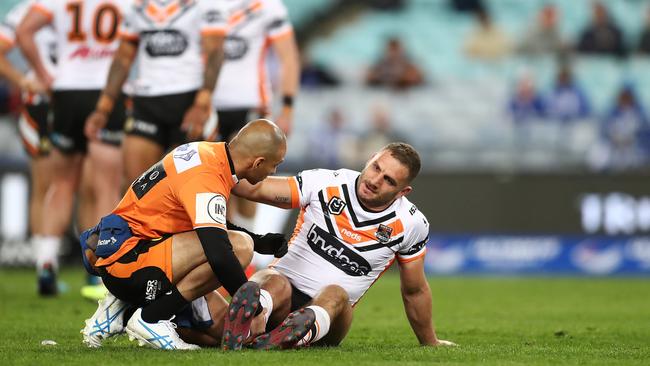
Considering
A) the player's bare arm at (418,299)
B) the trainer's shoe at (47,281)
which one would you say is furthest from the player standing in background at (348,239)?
the trainer's shoe at (47,281)

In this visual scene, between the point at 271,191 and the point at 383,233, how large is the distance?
0.60 metres

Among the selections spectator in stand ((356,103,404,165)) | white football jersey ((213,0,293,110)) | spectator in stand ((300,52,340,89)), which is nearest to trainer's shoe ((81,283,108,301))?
white football jersey ((213,0,293,110))

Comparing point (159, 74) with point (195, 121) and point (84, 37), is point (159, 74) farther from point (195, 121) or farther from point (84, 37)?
point (84, 37)

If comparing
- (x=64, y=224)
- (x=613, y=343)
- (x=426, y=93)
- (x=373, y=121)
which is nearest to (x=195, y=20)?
(x=64, y=224)

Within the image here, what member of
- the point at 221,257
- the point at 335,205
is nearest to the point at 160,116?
the point at 335,205

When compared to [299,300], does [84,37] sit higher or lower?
lower

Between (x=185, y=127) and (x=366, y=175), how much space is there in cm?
271

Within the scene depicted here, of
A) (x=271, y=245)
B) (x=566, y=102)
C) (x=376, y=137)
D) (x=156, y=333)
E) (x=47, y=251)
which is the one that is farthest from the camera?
(x=566, y=102)

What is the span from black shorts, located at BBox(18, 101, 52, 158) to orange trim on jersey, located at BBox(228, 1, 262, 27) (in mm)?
1892

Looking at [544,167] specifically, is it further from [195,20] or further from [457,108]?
[195,20]

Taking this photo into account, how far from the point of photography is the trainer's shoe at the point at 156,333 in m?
5.20

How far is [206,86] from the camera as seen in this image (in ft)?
26.0

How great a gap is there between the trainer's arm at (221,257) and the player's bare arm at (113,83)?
336cm

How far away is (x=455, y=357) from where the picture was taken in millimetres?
5066
